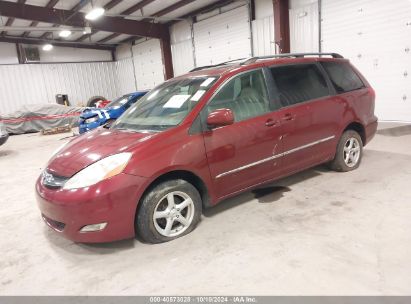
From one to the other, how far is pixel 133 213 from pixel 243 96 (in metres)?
1.51

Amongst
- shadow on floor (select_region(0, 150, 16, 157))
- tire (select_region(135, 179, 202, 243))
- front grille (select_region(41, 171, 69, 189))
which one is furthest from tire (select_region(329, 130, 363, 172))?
shadow on floor (select_region(0, 150, 16, 157))

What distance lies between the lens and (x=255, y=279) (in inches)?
81.2

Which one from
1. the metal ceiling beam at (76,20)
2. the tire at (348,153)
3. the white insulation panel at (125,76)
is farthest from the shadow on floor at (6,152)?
the white insulation panel at (125,76)

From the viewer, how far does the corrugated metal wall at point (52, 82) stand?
14398mm

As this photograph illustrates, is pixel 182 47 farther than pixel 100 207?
Yes

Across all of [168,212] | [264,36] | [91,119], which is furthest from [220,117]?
[264,36]

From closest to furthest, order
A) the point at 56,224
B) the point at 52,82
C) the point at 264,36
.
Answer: the point at 56,224
the point at 264,36
the point at 52,82

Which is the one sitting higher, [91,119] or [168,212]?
[91,119]

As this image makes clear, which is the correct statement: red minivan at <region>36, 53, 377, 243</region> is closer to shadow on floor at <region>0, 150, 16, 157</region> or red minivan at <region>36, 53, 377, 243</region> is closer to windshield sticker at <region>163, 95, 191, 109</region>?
windshield sticker at <region>163, 95, 191, 109</region>

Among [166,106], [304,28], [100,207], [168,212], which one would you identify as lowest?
[168,212]

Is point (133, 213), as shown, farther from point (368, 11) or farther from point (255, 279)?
point (368, 11)

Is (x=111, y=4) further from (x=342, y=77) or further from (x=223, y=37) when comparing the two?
(x=342, y=77)

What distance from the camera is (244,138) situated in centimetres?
287

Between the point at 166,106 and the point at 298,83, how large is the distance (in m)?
1.46
